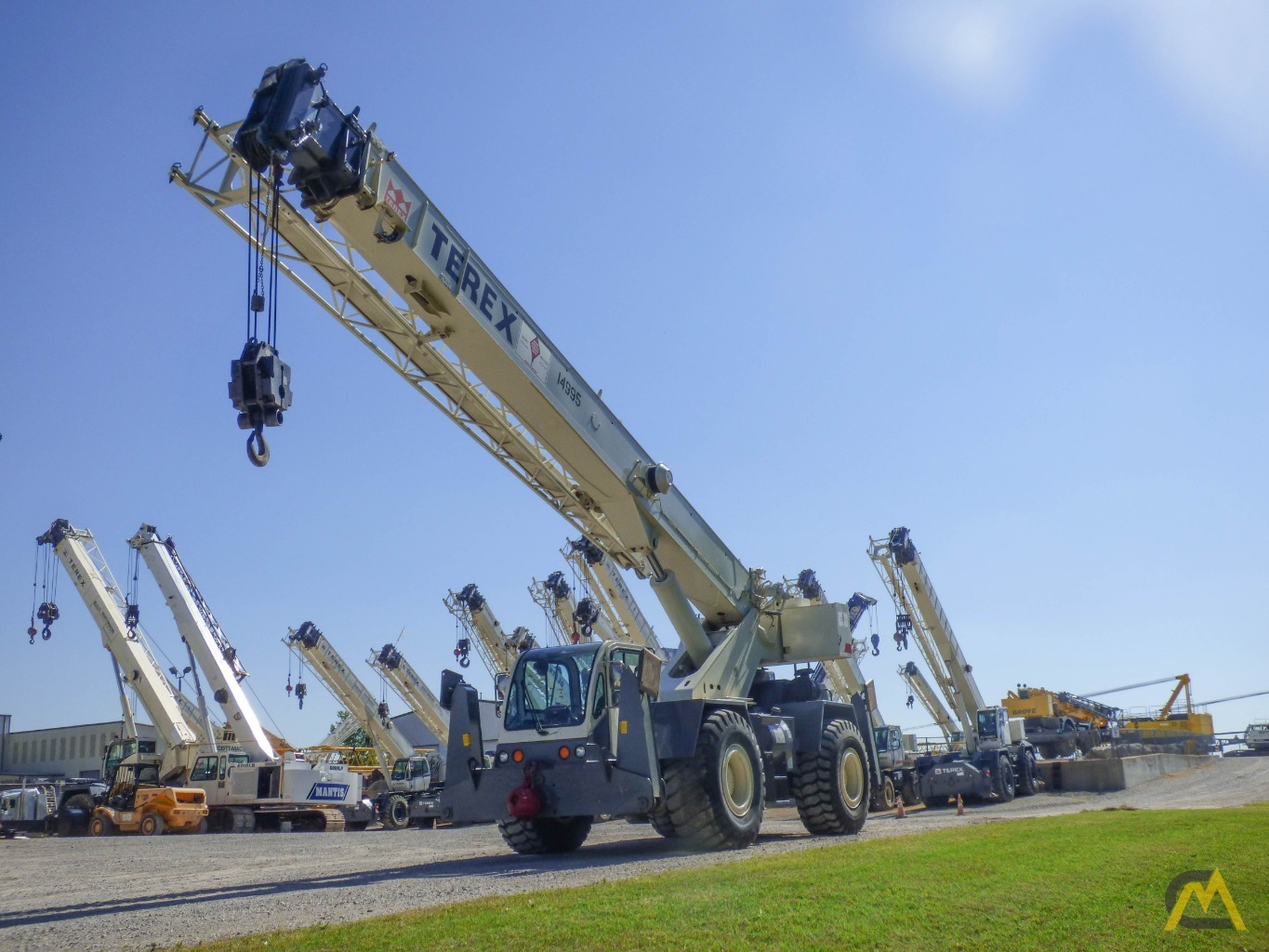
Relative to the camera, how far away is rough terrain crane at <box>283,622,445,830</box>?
1436 inches

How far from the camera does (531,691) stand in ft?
44.5

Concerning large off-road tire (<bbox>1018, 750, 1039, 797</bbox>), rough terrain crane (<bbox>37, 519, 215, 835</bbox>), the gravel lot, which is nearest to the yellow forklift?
rough terrain crane (<bbox>37, 519, 215, 835</bbox>)

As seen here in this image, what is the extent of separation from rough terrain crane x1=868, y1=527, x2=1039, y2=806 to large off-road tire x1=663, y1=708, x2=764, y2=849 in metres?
16.3

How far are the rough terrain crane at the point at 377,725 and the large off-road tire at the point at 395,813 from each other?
0.10 metres

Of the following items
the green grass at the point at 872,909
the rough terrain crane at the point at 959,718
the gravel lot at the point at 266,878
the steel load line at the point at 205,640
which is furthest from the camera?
the steel load line at the point at 205,640

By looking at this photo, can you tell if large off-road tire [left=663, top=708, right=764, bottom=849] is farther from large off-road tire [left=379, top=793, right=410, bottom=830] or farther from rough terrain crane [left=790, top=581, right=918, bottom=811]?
large off-road tire [left=379, top=793, right=410, bottom=830]

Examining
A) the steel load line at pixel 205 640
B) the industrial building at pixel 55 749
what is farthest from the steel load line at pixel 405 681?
the industrial building at pixel 55 749

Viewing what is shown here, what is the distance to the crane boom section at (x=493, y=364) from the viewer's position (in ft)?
38.0

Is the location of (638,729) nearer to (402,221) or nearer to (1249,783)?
(402,221)

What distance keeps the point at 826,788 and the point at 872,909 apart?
8.70 m

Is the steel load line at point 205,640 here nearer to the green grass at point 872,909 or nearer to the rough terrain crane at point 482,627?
the rough terrain crane at point 482,627

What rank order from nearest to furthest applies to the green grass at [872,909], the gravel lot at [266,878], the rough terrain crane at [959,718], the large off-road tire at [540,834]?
the green grass at [872,909] < the gravel lot at [266,878] < the large off-road tire at [540,834] < the rough terrain crane at [959,718]

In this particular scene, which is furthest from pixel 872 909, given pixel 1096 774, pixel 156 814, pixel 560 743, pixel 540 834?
pixel 1096 774

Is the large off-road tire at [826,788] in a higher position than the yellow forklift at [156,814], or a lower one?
higher
